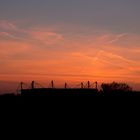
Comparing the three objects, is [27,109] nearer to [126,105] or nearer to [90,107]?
[90,107]

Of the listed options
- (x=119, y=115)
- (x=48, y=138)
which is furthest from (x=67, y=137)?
(x=119, y=115)

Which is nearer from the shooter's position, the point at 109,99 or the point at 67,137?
the point at 67,137

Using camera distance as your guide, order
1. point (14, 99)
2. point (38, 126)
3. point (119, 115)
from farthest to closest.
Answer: point (14, 99) < point (119, 115) < point (38, 126)

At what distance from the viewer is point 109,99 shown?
18.5 m

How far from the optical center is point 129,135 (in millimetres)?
14500

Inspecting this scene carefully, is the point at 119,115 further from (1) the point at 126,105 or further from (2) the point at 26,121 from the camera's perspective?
(2) the point at 26,121

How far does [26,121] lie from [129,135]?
4.74m

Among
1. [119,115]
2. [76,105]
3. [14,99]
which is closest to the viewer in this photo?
[119,115]

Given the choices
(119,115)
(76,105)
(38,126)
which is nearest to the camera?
(38,126)

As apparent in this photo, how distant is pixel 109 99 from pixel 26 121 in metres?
5.02

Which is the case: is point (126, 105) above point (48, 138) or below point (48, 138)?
above

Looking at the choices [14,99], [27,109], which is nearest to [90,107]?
[27,109]

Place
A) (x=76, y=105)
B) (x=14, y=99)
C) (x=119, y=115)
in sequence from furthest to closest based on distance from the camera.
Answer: (x=14, y=99) < (x=76, y=105) < (x=119, y=115)

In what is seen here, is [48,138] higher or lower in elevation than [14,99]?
lower
